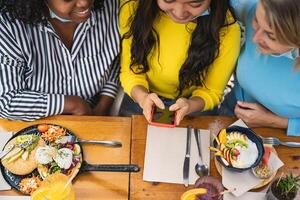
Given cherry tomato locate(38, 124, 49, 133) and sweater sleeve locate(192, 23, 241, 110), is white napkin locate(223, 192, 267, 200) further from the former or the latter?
cherry tomato locate(38, 124, 49, 133)

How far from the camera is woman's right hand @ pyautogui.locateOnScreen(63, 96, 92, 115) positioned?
5.10ft

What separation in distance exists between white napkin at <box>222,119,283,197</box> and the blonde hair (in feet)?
1.38

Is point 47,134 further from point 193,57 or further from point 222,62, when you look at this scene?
point 222,62

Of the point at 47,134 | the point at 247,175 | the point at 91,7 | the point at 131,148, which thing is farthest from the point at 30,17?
the point at 247,175

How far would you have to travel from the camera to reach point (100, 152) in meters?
1.34

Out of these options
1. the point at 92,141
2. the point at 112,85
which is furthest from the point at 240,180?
the point at 112,85

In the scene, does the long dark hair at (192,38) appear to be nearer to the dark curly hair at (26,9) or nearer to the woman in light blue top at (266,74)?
the woman in light blue top at (266,74)

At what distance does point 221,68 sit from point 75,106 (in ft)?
1.97

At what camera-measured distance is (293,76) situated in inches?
55.6

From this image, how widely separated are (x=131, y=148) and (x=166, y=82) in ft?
1.34

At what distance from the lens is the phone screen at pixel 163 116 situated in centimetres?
145

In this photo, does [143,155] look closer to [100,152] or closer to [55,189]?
[100,152]

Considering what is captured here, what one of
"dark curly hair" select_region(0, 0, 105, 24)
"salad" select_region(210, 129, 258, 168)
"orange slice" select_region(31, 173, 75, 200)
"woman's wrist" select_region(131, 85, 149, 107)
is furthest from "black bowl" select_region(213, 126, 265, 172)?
"dark curly hair" select_region(0, 0, 105, 24)

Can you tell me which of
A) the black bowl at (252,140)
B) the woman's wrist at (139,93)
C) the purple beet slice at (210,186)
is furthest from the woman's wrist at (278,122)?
the woman's wrist at (139,93)
